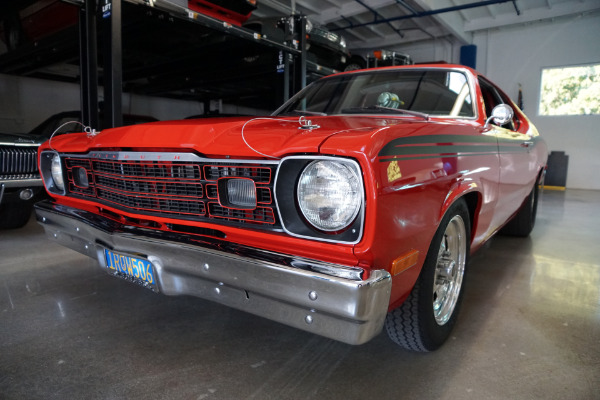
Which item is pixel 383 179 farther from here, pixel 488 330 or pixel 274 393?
pixel 488 330

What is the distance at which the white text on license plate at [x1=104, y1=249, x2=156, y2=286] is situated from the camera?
5.06ft

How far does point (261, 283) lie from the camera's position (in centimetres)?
125

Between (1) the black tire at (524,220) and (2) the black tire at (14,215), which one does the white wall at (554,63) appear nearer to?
(1) the black tire at (524,220)

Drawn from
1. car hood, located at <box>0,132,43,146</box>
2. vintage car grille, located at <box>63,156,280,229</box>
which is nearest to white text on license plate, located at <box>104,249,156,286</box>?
vintage car grille, located at <box>63,156,280,229</box>

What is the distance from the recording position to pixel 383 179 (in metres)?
1.17

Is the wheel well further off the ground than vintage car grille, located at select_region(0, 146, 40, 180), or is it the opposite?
vintage car grille, located at select_region(0, 146, 40, 180)

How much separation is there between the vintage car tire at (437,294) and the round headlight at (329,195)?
1.50 ft

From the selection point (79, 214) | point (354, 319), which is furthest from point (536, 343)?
point (79, 214)

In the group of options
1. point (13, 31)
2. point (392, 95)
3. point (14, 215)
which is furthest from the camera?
point (13, 31)

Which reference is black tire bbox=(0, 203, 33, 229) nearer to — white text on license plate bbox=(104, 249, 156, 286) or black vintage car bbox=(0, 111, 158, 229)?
black vintage car bbox=(0, 111, 158, 229)

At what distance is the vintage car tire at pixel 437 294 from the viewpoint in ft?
4.89

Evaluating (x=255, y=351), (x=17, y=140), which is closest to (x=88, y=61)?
(x=17, y=140)

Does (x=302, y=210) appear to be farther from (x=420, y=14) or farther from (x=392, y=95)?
(x=420, y=14)

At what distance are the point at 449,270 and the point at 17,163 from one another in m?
3.32
